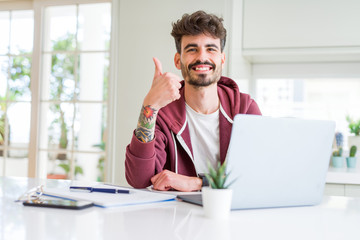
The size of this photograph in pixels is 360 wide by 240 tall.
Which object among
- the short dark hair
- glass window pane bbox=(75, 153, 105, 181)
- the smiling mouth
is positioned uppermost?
the short dark hair

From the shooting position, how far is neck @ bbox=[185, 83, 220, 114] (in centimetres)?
193

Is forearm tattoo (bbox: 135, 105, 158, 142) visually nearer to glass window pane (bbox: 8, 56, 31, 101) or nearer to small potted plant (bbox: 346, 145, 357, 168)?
small potted plant (bbox: 346, 145, 357, 168)

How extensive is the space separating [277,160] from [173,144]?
2.48 feet

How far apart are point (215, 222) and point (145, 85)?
89.7 inches

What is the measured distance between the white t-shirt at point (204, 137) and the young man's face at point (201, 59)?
0.15 m

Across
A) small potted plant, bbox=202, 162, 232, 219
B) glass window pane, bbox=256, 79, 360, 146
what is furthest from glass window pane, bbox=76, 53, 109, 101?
small potted plant, bbox=202, 162, 232, 219

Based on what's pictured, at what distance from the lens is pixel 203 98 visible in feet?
6.37

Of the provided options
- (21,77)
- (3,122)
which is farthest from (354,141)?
(21,77)

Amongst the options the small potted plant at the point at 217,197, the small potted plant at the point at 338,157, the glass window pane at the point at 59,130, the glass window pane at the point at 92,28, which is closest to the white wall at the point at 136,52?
the small potted plant at the point at 338,157

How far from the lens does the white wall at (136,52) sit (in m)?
3.10

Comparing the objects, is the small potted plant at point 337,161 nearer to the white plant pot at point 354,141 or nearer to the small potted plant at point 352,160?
the small potted plant at point 352,160

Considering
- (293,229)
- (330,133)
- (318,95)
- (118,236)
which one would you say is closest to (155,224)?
(118,236)

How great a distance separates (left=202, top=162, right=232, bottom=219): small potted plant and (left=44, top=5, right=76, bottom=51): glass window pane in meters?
2.97

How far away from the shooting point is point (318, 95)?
3270 millimetres
